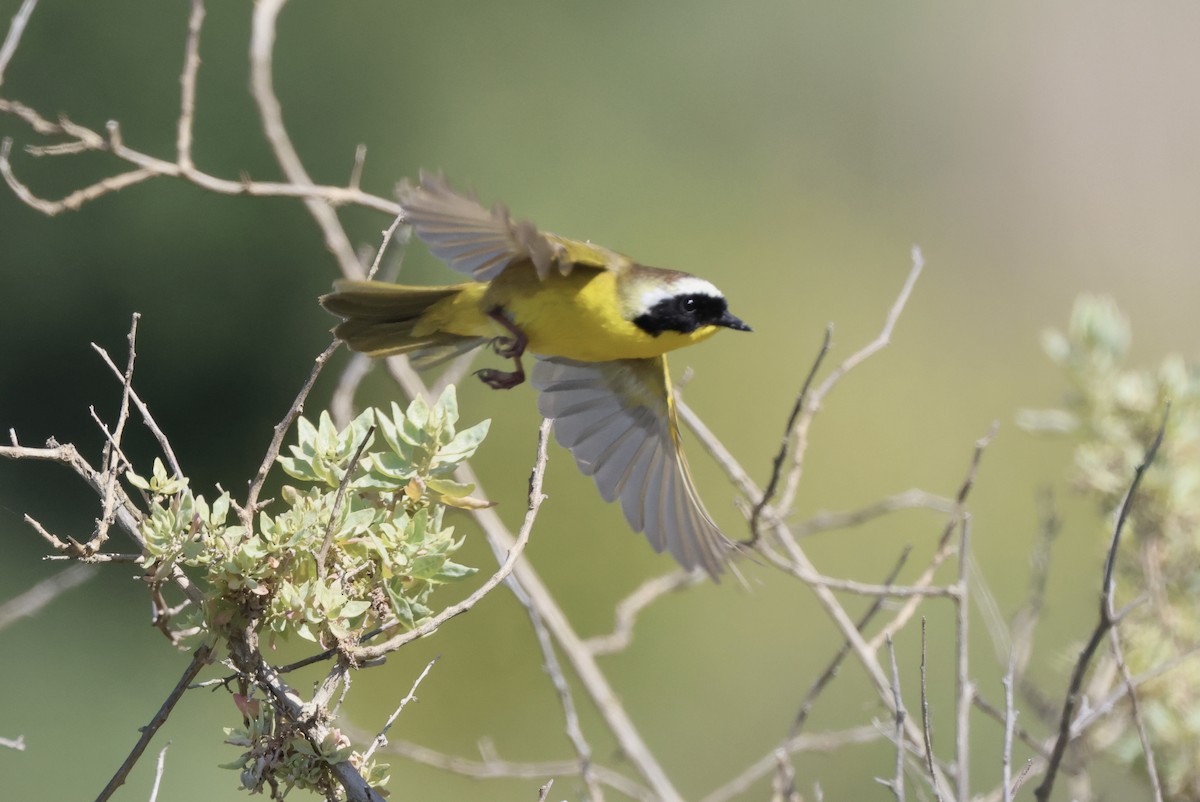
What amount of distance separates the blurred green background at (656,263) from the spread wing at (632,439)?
3638mm

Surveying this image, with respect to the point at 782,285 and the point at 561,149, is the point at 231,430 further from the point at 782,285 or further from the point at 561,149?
the point at 782,285

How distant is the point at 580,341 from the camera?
2.47 metres

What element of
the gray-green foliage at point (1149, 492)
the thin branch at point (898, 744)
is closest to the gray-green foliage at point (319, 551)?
the thin branch at point (898, 744)

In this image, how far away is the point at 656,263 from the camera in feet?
27.5

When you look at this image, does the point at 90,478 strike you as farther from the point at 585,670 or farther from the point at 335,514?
the point at 585,670

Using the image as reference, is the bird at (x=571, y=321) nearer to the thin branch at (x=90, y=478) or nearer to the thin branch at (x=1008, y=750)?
the thin branch at (x=1008, y=750)

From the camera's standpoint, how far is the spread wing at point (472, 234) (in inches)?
77.9

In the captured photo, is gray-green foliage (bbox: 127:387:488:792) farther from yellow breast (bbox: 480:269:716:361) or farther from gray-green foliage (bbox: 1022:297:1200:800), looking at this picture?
gray-green foliage (bbox: 1022:297:1200:800)

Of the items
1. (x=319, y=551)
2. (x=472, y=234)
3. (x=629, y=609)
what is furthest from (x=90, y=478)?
(x=629, y=609)

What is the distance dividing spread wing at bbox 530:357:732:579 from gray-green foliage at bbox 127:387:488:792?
0.94 metres

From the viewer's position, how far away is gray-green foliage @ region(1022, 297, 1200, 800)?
8.20 feet

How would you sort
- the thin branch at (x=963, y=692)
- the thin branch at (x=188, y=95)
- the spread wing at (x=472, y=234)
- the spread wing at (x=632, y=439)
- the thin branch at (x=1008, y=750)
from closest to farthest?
the thin branch at (x=1008, y=750) → the thin branch at (x=963, y=692) → the spread wing at (x=472, y=234) → the thin branch at (x=188, y=95) → the spread wing at (x=632, y=439)

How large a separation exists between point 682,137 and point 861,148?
1.96 m

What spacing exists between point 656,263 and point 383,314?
6.00 meters
